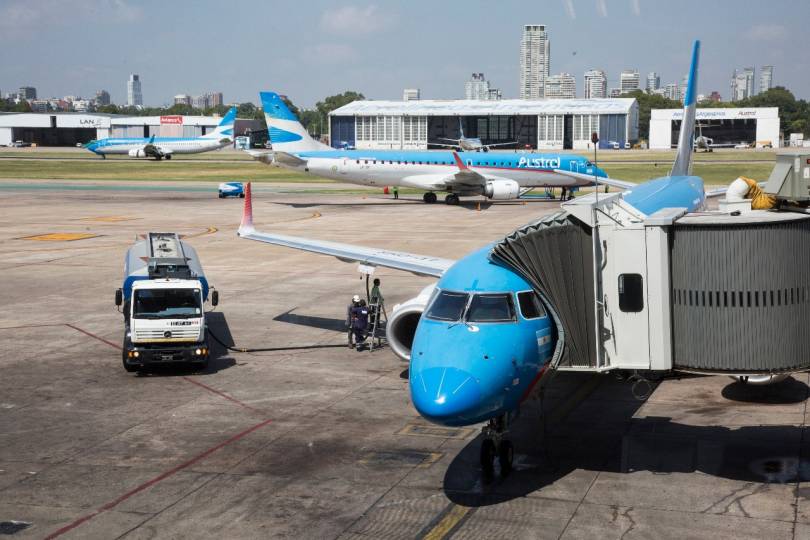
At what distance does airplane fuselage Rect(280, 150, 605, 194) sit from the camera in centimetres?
7512

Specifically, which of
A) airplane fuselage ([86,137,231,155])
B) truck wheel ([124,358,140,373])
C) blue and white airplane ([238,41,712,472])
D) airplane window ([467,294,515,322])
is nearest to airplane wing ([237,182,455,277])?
truck wheel ([124,358,140,373])

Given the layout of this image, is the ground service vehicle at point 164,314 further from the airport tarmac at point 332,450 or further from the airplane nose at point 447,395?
the airplane nose at point 447,395

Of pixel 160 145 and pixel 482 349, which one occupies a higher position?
pixel 160 145

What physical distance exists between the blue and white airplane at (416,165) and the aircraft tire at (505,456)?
56589 millimetres

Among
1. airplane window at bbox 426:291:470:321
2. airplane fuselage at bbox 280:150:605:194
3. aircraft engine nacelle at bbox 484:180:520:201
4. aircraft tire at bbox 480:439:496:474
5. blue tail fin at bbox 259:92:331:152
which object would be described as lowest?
aircraft tire at bbox 480:439:496:474

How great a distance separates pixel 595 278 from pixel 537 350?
5.59 ft

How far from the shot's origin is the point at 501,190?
238 ft

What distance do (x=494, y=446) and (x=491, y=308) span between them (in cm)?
272

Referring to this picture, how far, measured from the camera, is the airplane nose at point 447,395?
15500 millimetres

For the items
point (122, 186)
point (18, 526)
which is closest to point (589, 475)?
point (18, 526)

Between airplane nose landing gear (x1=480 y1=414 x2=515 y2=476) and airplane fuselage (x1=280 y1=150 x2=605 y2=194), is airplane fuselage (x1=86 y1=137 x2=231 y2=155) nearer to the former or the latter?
airplane fuselage (x1=280 y1=150 x2=605 y2=194)

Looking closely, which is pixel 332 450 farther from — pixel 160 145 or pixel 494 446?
pixel 160 145

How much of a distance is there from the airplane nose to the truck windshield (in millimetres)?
12340

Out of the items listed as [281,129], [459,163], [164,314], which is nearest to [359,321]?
[164,314]
